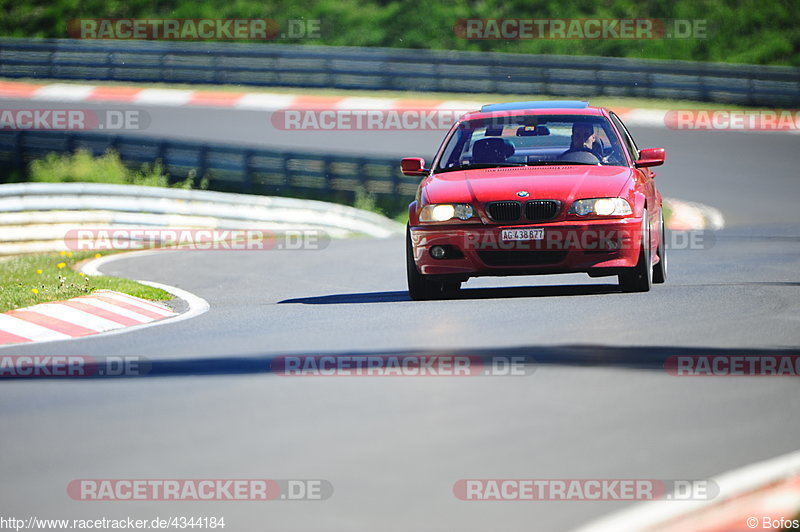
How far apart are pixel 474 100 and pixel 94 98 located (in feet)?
29.7

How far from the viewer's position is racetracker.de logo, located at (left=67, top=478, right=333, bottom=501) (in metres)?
5.61

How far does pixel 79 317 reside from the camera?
38.0ft

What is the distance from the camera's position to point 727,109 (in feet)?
110

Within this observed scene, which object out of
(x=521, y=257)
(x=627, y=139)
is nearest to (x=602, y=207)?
(x=521, y=257)

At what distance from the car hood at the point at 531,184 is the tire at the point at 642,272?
0.37 m

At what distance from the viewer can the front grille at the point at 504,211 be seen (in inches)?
444

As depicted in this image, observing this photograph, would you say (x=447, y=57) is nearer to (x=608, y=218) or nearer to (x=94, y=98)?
(x=94, y=98)

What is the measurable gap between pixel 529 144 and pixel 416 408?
6.01 m

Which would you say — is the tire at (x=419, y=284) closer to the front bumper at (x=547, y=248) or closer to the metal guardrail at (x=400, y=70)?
the front bumper at (x=547, y=248)

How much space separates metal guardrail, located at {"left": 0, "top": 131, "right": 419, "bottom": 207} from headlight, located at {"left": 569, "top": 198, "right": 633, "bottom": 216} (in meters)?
13.1

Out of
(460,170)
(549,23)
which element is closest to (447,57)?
(549,23)

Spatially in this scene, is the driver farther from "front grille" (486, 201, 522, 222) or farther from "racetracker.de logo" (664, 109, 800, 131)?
"racetracker.de logo" (664, 109, 800, 131)

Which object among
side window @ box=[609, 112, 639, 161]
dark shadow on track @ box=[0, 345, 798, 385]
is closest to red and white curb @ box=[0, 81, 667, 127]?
side window @ box=[609, 112, 639, 161]

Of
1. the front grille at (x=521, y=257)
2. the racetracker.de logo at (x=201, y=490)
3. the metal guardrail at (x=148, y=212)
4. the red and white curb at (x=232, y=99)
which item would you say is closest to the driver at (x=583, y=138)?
the front grille at (x=521, y=257)
